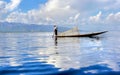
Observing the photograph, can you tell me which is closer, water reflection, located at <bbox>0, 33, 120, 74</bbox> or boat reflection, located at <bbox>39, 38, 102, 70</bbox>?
boat reflection, located at <bbox>39, 38, 102, 70</bbox>

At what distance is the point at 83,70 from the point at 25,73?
3.05 metres

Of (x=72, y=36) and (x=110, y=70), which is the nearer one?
(x=110, y=70)

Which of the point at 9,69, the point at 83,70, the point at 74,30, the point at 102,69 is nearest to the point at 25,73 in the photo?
the point at 9,69

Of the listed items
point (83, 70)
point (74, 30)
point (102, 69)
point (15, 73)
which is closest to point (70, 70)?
point (83, 70)

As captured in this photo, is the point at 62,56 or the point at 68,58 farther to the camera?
the point at 62,56

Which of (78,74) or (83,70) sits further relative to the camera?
(83,70)

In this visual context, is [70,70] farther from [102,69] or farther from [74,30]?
[74,30]

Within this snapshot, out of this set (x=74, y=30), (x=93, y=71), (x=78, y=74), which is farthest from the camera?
(x=74, y=30)

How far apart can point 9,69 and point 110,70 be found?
17.5 feet

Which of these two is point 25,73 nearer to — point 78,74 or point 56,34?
point 78,74

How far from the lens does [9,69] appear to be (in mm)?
16266

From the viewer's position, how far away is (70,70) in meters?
15.6

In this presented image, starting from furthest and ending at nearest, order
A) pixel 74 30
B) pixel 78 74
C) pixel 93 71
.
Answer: pixel 74 30 < pixel 93 71 < pixel 78 74

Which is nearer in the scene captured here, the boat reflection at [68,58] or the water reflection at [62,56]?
the boat reflection at [68,58]
